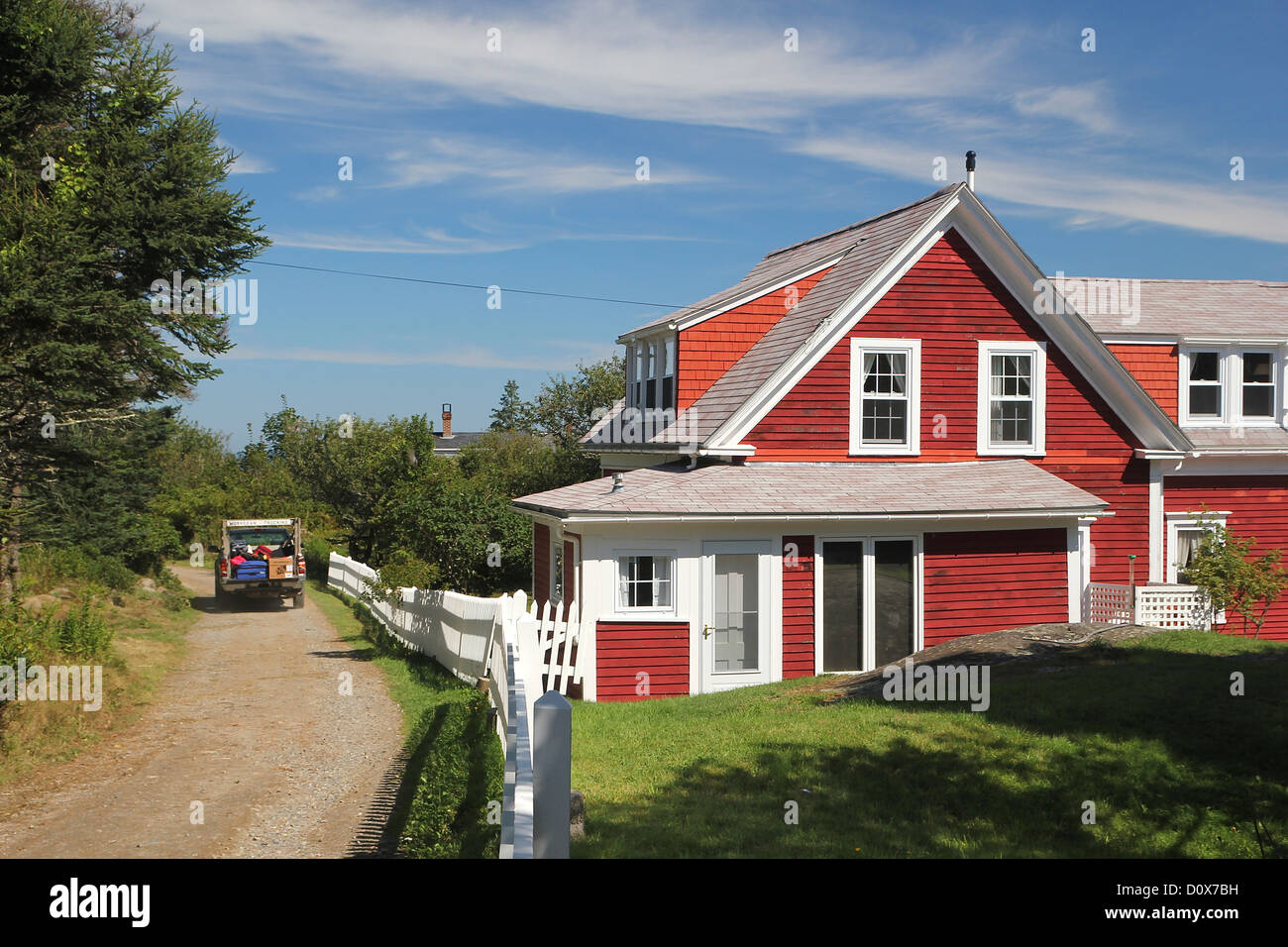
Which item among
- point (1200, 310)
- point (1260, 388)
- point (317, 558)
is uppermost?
point (1200, 310)

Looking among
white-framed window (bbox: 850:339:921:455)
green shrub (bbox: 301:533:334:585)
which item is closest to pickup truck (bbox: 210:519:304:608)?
green shrub (bbox: 301:533:334:585)

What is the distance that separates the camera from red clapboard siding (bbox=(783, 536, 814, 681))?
17641 mm

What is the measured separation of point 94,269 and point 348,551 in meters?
21.0

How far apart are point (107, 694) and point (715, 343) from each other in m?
12.7

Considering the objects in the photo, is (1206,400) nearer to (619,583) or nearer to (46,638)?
(619,583)

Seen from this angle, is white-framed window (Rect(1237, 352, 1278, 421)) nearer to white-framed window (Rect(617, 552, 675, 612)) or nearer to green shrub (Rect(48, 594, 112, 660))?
white-framed window (Rect(617, 552, 675, 612))

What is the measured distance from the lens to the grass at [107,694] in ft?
42.2

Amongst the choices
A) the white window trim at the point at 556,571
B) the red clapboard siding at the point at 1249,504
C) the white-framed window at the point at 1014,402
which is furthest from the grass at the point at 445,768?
the red clapboard siding at the point at 1249,504

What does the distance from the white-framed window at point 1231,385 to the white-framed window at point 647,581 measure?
39.7 ft

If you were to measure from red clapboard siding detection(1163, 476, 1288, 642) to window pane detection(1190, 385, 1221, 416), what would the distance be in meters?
1.71

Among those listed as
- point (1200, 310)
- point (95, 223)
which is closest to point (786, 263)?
point (1200, 310)

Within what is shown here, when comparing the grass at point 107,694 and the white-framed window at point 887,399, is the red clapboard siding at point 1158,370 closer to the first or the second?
the white-framed window at point 887,399

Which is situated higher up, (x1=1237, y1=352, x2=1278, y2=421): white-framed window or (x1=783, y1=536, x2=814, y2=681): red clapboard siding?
(x1=1237, y1=352, x2=1278, y2=421): white-framed window

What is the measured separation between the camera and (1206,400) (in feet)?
73.4
